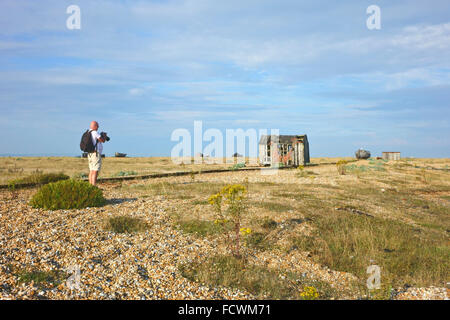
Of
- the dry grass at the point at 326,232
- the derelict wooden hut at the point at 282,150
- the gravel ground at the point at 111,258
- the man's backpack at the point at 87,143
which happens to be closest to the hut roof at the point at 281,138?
the derelict wooden hut at the point at 282,150

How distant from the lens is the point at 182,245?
776cm

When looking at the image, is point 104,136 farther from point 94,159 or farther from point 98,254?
point 98,254

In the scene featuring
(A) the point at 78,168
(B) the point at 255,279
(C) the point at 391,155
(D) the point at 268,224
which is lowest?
(B) the point at 255,279

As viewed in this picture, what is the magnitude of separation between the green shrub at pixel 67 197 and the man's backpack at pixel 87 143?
1.51 meters

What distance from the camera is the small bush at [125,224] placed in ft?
28.3

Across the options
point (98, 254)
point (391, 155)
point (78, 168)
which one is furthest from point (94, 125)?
point (391, 155)

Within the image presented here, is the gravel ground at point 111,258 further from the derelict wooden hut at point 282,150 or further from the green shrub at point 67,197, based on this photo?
the derelict wooden hut at point 282,150

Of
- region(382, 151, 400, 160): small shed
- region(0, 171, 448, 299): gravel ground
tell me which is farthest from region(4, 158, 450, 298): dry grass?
region(382, 151, 400, 160): small shed

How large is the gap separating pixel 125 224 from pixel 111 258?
6.78 ft

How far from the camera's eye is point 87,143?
12.1 metres

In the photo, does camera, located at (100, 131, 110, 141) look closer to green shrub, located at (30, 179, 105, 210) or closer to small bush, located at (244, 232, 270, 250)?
green shrub, located at (30, 179, 105, 210)
